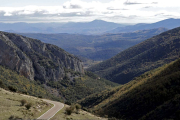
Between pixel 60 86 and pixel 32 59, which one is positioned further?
pixel 32 59

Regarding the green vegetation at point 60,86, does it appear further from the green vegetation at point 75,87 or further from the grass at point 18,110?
the grass at point 18,110

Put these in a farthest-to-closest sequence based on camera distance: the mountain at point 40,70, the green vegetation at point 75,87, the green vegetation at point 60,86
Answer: the green vegetation at point 75,87 < the mountain at point 40,70 < the green vegetation at point 60,86

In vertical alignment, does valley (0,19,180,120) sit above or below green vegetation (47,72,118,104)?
above

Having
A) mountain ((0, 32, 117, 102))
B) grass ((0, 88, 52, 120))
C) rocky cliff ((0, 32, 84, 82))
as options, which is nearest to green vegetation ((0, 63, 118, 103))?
mountain ((0, 32, 117, 102))

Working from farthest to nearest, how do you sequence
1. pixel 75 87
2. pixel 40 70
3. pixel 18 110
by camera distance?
pixel 75 87 < pixel 40 70 < pixel 18 110

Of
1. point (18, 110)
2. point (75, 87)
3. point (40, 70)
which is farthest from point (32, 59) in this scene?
point (18, 110)

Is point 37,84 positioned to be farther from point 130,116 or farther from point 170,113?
→ point 170,113

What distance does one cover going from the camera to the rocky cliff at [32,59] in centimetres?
9569

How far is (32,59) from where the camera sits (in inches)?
4338

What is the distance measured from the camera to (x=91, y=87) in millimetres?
118688

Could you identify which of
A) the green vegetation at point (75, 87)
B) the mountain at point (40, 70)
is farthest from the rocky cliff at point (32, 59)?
the green vegetation at point (75, 87)

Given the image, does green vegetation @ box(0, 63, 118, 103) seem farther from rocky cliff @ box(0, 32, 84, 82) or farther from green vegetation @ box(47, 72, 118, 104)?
rocky cliff @ box(0, 32, 84, 82)

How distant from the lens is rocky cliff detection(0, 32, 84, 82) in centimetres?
9569

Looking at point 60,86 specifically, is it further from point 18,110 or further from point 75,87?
point 18,110
